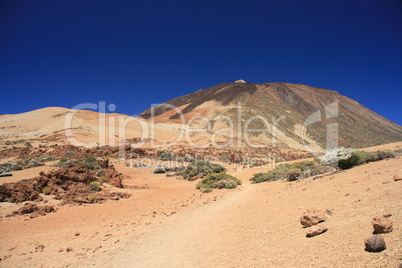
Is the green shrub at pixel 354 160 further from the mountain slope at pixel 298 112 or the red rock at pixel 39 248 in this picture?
the mountain slope at pixel 298 112

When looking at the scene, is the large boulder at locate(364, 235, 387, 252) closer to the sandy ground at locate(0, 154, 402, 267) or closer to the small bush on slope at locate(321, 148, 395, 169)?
the sandy ground at locate(0, 154, 402, 267)

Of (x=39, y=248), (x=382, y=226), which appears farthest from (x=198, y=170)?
(x=382, y=226)

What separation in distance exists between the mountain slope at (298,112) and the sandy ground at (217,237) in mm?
38450

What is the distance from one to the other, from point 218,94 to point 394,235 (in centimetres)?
7225

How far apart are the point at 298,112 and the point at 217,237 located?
64440mm

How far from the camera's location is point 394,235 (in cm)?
216

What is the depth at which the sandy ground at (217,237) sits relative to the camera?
2.51 m

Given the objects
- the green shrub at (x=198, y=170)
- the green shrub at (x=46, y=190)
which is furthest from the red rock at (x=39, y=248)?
the green shrub at (x=198, y=170)

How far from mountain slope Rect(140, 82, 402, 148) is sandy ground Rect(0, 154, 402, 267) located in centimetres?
3845

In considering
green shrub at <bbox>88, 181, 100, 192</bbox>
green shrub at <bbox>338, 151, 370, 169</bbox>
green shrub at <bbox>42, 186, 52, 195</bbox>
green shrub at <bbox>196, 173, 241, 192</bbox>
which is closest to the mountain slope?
green shrub at <bbox>196, 173, 241, 192</bbox>

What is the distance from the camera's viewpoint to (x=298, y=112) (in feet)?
205

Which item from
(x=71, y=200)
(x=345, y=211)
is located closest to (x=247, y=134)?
(x=71, y=200)

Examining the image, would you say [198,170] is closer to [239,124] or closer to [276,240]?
[276,240]

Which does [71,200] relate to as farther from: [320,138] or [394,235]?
[320,138]
